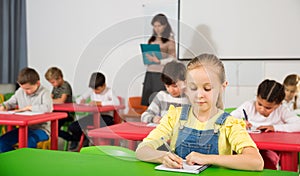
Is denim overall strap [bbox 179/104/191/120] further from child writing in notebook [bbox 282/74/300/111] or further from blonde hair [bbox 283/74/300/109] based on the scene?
blonde hair [bbox 283/74/300/109]

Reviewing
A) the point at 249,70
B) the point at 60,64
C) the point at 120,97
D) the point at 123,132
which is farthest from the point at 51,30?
the point at 120,97

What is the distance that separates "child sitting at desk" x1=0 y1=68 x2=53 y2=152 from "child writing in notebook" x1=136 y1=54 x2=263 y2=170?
79.9 inches

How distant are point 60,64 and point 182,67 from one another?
4506mm

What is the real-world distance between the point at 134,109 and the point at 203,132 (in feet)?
0.84

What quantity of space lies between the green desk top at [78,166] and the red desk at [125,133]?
73mm

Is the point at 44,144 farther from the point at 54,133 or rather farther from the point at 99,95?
the point at 99,95

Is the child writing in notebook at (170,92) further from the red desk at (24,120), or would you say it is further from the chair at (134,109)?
the red desk at (24,120)

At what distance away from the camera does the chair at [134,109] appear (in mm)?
1503

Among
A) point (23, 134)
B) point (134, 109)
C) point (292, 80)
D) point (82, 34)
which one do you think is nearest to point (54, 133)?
point (23, 134)

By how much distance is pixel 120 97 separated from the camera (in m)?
1.42

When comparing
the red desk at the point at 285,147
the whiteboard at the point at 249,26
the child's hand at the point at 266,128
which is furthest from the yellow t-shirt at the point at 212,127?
the whiteboard at the point at 249,26

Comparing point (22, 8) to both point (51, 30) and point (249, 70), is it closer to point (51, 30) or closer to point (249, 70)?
point (51, 30)

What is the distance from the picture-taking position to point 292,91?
418cm

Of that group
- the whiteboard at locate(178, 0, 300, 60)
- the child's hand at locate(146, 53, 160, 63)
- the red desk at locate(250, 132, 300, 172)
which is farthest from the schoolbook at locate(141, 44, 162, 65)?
the whiteboard at locate(178, 0, 300, 60)
